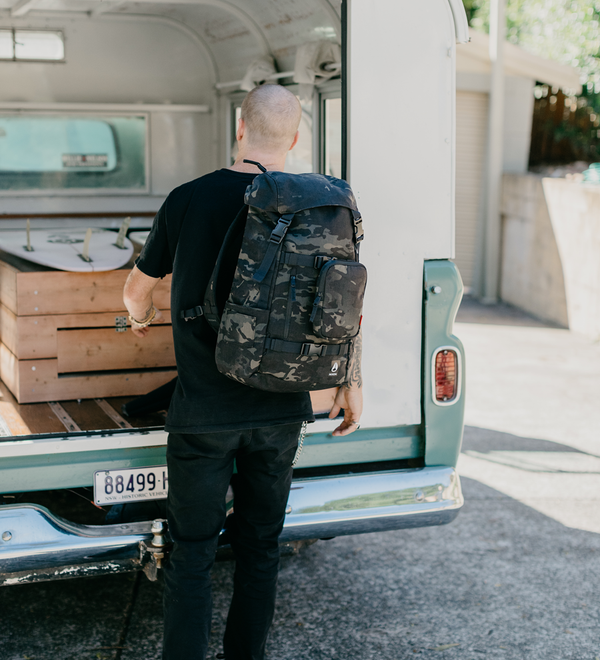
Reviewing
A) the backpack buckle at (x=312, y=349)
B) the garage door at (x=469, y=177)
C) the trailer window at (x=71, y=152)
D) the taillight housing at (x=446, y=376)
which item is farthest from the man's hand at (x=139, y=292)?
the garage door at (x=469, y=177)

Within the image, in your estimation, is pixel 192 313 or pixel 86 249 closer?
pixel 192 313

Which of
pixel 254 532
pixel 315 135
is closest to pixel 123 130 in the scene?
pixel 315 135

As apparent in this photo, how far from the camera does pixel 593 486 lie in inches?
192

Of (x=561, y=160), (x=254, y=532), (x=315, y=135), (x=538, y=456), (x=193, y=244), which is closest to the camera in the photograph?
(x=193, y=244)

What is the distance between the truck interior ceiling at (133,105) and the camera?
3996 mm

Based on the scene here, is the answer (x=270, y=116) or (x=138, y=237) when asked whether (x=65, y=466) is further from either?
(x=138, y=237)

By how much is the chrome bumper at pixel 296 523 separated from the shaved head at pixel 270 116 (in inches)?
48.7

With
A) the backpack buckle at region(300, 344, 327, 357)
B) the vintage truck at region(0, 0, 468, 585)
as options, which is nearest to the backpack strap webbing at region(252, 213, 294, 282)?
the backpack buckle at region(300, 344, 327, 357)

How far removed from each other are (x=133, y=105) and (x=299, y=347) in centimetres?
375

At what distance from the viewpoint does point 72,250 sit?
3896 millimetres

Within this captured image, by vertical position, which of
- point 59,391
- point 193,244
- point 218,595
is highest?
point 193,244

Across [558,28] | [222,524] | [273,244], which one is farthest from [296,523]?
[558,28]

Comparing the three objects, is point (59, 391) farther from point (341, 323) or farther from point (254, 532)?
point (341, 323)

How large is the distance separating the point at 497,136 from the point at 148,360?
28.6 feet
